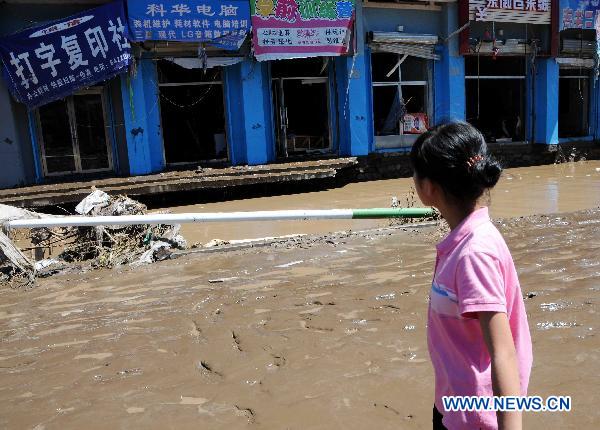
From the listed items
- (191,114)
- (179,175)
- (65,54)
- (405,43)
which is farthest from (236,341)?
(405,43)

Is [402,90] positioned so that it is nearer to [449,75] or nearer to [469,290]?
[449,75]

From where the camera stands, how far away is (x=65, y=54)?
1143 cm

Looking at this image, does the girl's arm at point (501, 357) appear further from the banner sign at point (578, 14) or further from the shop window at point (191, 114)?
the banner sign at point (578, 14)

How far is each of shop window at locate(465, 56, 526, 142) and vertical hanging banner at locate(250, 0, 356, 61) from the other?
4912mm

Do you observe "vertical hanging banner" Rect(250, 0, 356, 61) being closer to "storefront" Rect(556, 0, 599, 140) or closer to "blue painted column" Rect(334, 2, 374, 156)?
"blue painted column" Rect(334, 2, 374, 156)

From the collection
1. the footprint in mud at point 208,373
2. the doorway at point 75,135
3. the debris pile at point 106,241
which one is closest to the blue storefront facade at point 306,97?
the doorway at point 75,135

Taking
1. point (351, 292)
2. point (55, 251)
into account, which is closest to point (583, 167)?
point (351, 292)

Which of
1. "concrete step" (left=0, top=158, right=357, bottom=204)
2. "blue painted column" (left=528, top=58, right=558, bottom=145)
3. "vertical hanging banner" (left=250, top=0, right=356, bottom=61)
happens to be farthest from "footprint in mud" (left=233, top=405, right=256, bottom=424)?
"blue painted column" (left=528, top=58, right=558, bottom=145)

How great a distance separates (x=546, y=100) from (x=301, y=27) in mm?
8851

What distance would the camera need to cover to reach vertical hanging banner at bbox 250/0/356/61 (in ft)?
42.1

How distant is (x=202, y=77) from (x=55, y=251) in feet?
23.2

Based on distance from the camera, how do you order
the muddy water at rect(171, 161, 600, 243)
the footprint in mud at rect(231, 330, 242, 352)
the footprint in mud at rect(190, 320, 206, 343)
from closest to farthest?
the footprint in mud at rect(231, 330, 242, 352)
the footprint in mud at rect(190, 320, 206, 343)
the muddy water at rect(171, 161, 600, 243)

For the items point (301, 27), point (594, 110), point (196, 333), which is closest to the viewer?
point (196, 333)

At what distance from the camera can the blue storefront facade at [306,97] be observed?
12.2 m
